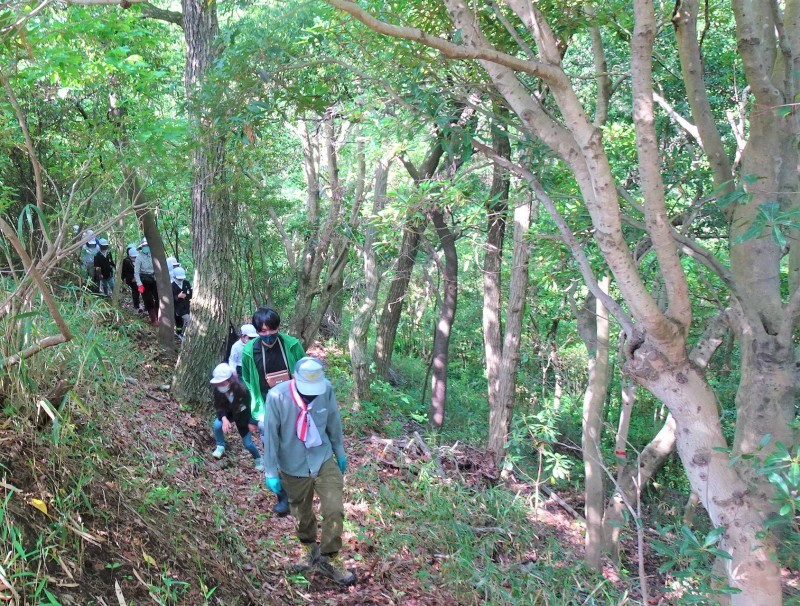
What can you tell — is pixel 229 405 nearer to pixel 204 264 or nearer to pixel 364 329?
pixel 204 264

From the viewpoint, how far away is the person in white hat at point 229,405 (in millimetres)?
6699

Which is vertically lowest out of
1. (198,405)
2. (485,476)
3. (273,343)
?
(485,476)

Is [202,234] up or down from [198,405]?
up

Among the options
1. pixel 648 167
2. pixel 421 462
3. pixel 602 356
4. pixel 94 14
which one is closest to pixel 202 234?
pixel 94 14

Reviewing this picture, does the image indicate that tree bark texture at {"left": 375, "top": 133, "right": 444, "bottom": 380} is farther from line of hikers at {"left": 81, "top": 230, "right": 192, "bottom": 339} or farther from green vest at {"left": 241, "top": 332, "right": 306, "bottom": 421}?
green vest at {"left": 241, "top": 332, "right": 306, "bottom": 421}

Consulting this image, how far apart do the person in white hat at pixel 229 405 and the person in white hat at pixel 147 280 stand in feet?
15.3

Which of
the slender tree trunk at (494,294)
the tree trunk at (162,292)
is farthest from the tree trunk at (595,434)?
the tree trunk at (162,292)

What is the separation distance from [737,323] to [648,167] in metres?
1.41

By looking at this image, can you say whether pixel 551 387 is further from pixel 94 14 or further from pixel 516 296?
pixel 94 14

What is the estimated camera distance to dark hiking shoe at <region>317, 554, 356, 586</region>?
5.22 m

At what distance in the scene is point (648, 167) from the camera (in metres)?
3.50

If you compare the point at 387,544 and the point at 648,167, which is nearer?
the point at 648,167

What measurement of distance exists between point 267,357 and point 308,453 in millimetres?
1329

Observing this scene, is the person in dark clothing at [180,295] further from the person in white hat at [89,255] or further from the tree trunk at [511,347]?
the tree trunk at [511,347]
